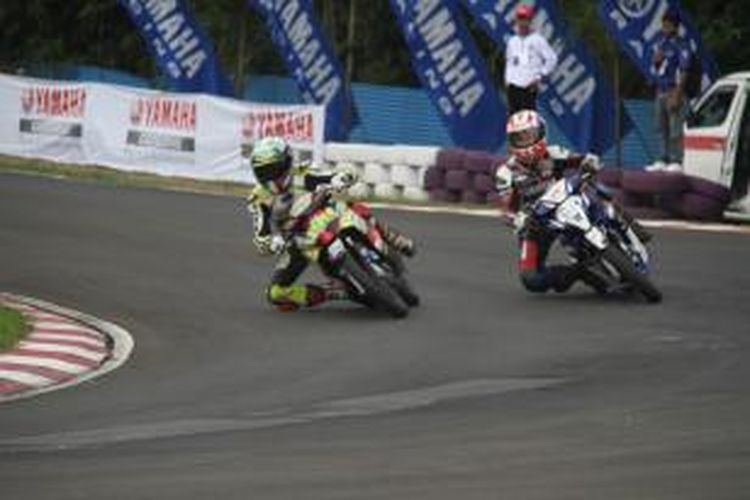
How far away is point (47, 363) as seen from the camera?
12727mm

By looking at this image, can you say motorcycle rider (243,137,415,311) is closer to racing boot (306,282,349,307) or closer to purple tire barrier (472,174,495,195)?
racing boot (306,282,349,307)

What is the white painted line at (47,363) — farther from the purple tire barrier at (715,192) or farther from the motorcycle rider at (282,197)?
the purple tire barrier at (715,192)

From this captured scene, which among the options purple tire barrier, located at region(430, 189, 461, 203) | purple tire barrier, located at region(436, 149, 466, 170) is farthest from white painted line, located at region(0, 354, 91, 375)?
purple tire barrier, located at region(430, 189, 461, 203)

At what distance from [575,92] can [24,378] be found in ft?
47.7

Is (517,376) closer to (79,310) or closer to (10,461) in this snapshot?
(10,461)

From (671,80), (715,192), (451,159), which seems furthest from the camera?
(451,159)

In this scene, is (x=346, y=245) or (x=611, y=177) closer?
(x=346, y=245)

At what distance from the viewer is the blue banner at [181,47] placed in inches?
1325

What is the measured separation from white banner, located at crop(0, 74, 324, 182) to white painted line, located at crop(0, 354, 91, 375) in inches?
603

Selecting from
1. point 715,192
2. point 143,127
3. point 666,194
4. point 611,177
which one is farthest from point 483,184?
point 143,127

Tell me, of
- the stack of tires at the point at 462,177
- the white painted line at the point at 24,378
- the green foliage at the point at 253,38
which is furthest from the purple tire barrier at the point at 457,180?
the white painted line at the point at 24,378

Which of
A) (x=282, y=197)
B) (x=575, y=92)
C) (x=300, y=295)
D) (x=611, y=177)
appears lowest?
(x=300, y=295)

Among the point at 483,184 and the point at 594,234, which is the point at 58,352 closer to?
the point at 594,234

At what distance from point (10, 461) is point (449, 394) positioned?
2.88 meters
